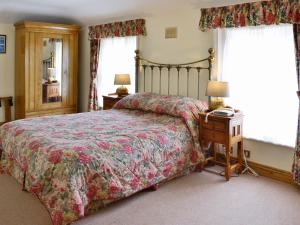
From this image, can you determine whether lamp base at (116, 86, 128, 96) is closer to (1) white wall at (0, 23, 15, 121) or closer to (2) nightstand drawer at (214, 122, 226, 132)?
(2) nightstand drawer at (214, 122, 226, 132)

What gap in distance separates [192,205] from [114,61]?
3207 mm

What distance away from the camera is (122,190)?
2.80m

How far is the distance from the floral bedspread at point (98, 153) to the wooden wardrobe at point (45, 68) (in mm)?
1891

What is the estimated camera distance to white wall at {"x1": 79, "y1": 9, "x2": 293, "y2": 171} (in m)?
3.64

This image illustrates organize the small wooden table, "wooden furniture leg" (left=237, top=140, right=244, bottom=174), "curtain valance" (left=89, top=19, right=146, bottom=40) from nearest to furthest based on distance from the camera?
"wooden furniture leg" (left=237, top=140, right=244, bottom=174)
"curtain valance" (left=89, top=19, right=146, bottom=40)
the small wooden table

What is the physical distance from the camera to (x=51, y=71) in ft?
18.6

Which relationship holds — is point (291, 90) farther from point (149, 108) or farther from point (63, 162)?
point (63, 162)

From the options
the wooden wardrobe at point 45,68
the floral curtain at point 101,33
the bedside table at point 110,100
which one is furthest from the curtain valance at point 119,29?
the bedside table at point 110,100

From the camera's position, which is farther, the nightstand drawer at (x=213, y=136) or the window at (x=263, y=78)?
the nightstand drawer at (x=213, y=136)

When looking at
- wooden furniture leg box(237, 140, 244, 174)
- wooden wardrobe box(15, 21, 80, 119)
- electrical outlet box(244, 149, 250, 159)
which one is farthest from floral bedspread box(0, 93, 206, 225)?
wooden wardrobe box(15, 21, 80, 119)

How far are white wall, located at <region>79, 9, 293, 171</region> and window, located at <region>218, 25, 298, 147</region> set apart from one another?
15 cm

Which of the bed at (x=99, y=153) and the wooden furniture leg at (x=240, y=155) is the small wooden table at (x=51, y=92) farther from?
the wooden furniture leg at (x=240, y=155)

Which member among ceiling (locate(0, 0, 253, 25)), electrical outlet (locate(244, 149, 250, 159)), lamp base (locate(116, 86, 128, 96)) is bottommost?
electrical outlet (locate(244, 149, 250, 159))

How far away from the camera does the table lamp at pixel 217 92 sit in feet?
12.1
